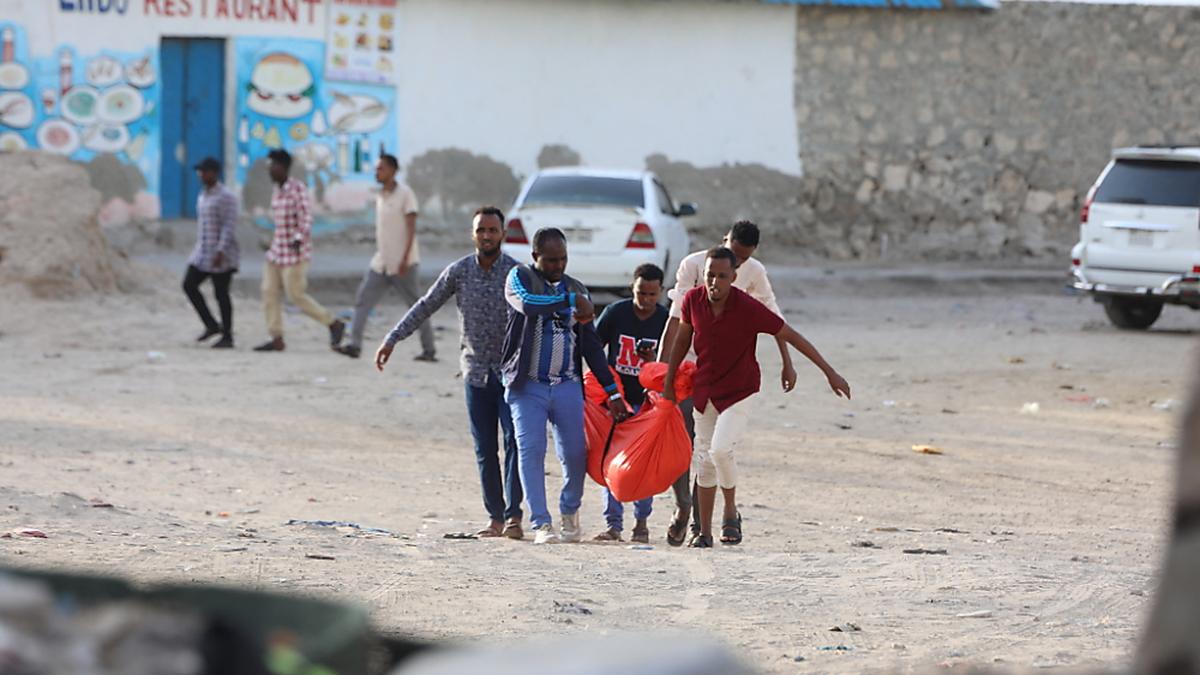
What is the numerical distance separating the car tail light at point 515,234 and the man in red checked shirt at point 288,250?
2.58 m

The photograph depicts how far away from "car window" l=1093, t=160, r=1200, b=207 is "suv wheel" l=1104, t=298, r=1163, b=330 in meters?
1.23

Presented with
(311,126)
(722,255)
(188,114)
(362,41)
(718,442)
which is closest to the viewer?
(722,255)

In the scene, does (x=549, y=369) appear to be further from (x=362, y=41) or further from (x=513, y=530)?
(x=362, y=41)

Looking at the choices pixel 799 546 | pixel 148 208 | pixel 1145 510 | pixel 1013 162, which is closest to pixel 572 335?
pixel 799 546

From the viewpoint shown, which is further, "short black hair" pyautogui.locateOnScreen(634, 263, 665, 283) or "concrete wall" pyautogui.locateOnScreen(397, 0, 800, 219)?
"concrete wall" pyautogui.locateOnScreen(397, 0, 800, 219)

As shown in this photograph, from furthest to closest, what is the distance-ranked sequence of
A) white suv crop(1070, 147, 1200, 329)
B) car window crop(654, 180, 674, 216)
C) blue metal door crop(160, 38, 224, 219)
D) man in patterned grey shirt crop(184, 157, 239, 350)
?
blue metal door crop(160, 38, 224, 219) < car window crop(654, 180, 674, 216) < white suv crop(1070, 147, 1200, 329) < man in patterned grey shirt crop(184, 157, 239, 350)

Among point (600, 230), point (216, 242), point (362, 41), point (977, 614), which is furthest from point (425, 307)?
point (362, 41)

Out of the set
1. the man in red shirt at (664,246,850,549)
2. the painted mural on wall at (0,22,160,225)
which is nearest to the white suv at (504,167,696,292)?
the painted mural on wall at (0,22,160,225)

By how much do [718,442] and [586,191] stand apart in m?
9.62

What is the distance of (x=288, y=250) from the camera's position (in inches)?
563

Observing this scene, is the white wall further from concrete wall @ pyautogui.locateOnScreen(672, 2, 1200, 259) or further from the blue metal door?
the blue metal door

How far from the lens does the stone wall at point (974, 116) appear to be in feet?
77.9

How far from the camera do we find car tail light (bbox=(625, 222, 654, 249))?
16719 millimetres

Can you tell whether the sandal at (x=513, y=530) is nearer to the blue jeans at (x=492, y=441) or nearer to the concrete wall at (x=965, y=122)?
the blue jeans at (x=492, y=441)
